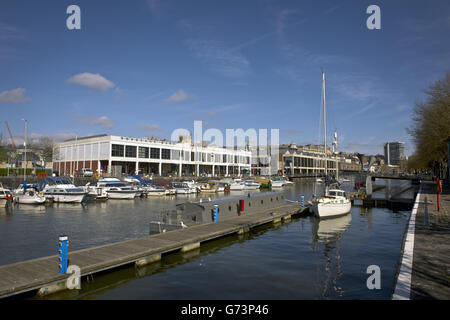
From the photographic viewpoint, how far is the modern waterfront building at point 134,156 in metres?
102

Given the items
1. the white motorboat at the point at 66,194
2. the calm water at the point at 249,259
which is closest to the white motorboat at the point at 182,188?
the white motorboat at the point at 66,194

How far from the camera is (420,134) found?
60.2 metres

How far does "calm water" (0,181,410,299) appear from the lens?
14.0 meters

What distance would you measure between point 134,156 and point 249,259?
309ft

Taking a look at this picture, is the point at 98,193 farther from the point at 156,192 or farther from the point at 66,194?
the point at 156,192

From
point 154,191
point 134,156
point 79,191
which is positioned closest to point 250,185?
point 134,156

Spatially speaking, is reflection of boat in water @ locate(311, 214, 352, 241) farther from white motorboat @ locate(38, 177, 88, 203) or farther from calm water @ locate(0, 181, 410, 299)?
white motorboat @ locate(38, 177, 88, 203)

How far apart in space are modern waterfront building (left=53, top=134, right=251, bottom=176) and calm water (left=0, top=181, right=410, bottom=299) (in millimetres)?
65936

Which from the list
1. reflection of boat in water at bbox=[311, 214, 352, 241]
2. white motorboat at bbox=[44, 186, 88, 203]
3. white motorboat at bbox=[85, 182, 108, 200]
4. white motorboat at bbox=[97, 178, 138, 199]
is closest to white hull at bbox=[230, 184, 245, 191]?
white motorboat at bbox=[97, 178, 138, 199]

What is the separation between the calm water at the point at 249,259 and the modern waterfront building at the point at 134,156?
6594 cm
